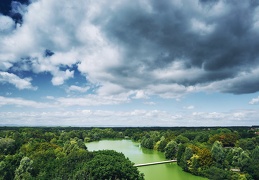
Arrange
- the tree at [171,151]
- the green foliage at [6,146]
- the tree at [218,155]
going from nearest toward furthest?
the tree at [218,155], the green foliage at [6,146], the tree at [171,151]

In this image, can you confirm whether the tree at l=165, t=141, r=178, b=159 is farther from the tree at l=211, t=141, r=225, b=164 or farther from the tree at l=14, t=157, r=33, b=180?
the tree at l=14, t=157, r=33, b=180

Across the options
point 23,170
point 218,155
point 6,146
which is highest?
point 6,146

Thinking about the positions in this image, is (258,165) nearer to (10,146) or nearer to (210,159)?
(210,159)

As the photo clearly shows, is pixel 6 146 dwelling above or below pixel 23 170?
above

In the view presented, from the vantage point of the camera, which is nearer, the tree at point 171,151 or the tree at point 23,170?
the tree at point 23,170

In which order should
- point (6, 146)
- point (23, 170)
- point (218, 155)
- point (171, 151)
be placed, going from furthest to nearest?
point (171, 151) < point (6, 146) < point (218, 155) < point (23, 170)

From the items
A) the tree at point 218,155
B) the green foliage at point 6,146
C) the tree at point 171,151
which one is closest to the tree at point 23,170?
the green foliage at point 6,146

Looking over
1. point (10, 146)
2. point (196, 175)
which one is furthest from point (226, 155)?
point (10, 146)

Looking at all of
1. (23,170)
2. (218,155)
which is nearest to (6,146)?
(23,170)

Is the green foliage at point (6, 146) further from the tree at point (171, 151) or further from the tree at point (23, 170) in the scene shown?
the tree at point (171, 151)

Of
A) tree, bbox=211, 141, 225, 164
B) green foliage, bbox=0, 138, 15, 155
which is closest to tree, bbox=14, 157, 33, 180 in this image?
green foliage, bbox=0, 138, 15, 155

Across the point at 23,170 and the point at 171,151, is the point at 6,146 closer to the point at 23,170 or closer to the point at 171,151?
the point at 23,170
